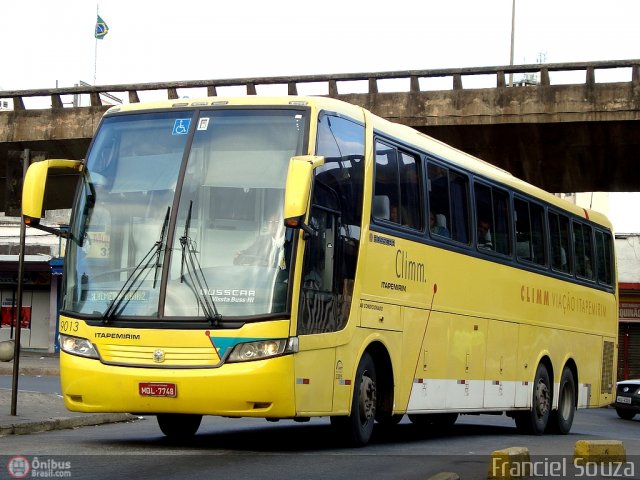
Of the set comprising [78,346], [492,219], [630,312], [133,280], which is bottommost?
[630,312]

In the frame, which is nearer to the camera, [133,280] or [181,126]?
[133,280]

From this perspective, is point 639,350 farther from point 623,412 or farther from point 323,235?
point 323,235

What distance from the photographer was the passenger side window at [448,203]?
14944 mm

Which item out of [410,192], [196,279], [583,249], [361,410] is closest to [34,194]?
[196,279]

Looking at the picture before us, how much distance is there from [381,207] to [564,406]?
26.7 feet

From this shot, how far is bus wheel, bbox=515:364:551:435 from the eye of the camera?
61.4ft

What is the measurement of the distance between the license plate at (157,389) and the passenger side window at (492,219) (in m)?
6.15

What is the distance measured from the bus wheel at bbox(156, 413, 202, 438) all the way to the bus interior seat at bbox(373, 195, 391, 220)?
9.76 ft

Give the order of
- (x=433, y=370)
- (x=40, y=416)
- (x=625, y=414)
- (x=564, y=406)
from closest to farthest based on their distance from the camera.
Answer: (x=433, y=370), (x=40, y=416), (x=564, y=406), (x=625, y=414)

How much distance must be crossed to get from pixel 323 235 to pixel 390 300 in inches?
70.7

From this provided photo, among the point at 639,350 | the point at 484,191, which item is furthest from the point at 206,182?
the point at 639,350

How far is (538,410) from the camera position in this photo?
62.4ft

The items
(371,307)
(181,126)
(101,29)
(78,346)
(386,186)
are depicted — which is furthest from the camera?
(101,29)

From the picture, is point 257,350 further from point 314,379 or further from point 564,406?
point 564,406
